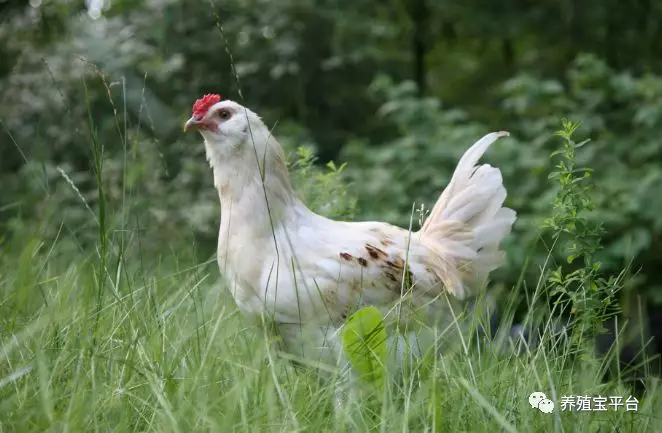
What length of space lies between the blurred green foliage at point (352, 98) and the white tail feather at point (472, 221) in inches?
80.8

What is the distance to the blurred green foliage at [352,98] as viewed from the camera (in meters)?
6.51

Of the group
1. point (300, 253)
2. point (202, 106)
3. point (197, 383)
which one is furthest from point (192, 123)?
point (197, 383)

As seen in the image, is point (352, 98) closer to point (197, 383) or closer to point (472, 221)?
point (472, 221)

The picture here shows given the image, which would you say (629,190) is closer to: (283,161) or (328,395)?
(283,161)

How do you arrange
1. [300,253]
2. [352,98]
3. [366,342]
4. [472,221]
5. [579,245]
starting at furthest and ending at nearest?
[352,98]
[472,221]
[300,253]
[579,245]
[366,342]

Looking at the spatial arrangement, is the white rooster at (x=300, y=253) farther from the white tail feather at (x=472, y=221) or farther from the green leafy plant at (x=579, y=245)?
the green leafy plant at (x=579, y=245)

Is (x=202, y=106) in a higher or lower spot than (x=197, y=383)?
higher

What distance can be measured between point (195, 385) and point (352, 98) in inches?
241

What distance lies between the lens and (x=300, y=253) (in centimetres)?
322

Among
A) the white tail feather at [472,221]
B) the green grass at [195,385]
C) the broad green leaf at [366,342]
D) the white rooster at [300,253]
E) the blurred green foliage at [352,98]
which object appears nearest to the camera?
the green grass at [195,385]

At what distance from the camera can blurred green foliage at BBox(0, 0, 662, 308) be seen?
6512 millimetres

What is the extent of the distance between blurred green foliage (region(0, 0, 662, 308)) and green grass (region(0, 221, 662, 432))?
2.55 meters

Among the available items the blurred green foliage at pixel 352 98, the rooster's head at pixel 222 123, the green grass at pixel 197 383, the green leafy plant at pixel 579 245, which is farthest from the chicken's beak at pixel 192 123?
the blurred green foliage at pixel 352 98

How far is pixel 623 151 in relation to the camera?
7211mm
